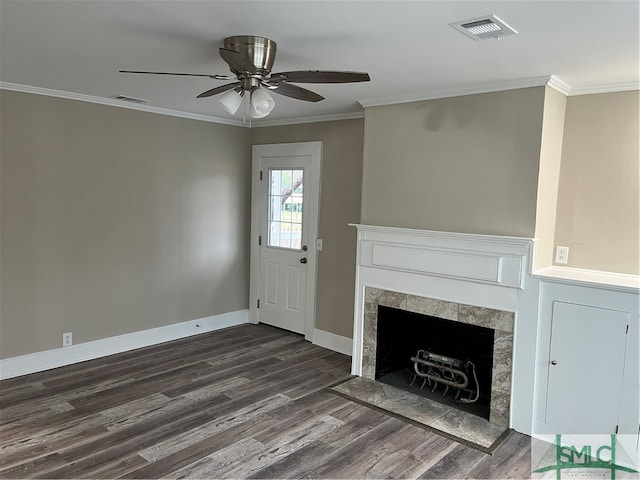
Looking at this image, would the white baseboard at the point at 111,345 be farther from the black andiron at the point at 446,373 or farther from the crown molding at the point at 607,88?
the crown molding at the point at 607,88

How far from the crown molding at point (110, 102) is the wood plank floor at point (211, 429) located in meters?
2.36

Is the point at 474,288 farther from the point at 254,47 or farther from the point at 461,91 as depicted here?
the point at 254,47

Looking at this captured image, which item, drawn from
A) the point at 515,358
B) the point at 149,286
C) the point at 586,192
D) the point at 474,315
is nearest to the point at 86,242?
the point at 149,286

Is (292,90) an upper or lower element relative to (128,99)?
lower

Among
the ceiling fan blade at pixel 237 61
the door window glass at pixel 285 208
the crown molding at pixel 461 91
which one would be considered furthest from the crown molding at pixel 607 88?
the door window glass at pixel 285 208

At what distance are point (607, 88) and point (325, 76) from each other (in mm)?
2117

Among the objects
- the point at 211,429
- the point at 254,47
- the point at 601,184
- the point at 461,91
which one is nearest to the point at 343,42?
the point at 254,47

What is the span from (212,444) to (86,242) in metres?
2.33

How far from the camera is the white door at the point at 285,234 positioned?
5082mm

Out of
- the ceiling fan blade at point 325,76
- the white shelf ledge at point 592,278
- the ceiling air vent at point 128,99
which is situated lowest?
the white shelf ledge at point 592,278

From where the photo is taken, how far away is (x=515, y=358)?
3.29 metres

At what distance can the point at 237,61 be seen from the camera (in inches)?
90.2

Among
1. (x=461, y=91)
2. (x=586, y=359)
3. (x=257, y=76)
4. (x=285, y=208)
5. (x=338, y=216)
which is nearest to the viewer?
(x=257, y=76)

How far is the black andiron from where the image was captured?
12.3 ft
